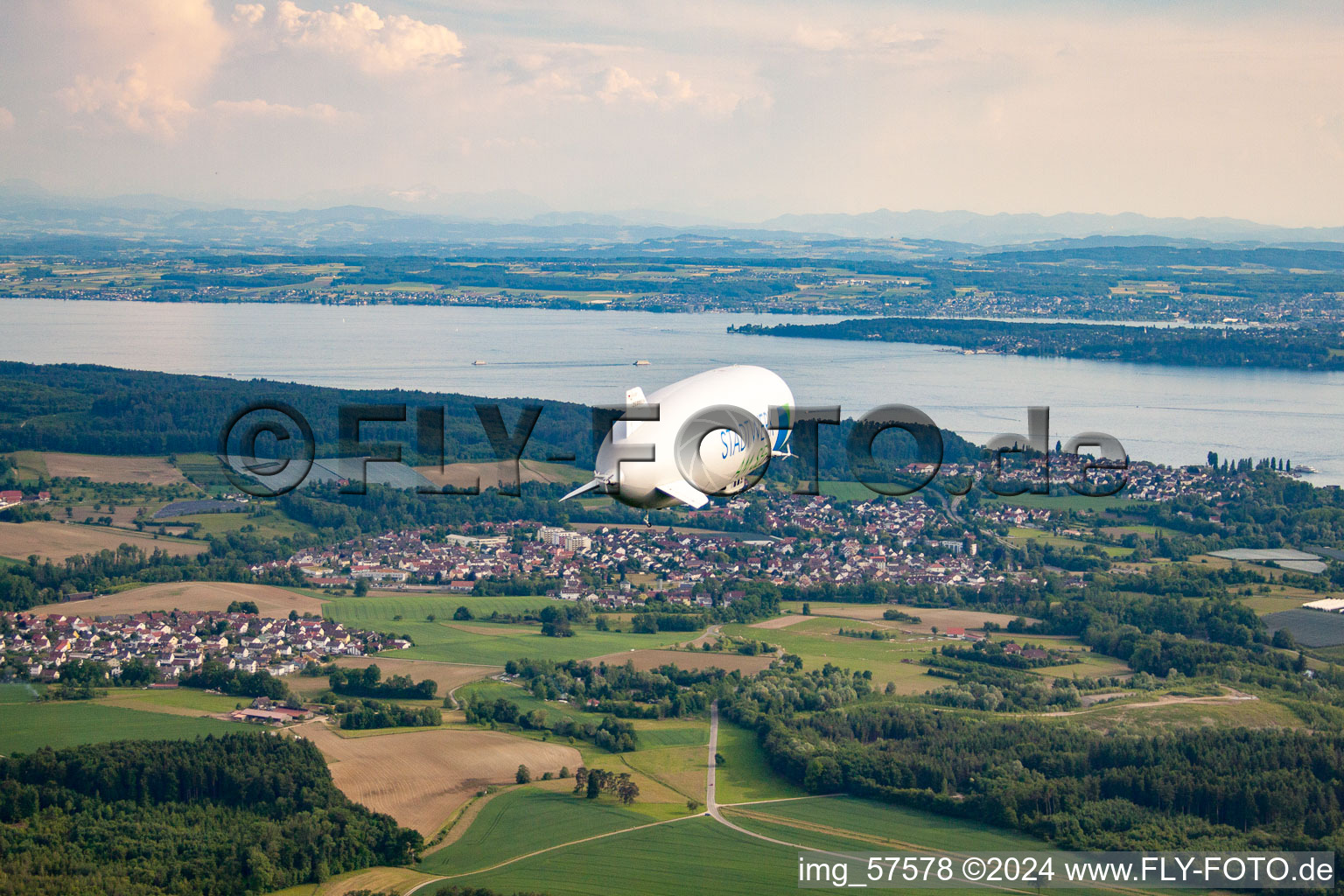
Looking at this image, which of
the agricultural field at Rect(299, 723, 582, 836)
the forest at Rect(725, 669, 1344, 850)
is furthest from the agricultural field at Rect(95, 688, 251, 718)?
the forest at Rect(725, 669, 1344, 850)

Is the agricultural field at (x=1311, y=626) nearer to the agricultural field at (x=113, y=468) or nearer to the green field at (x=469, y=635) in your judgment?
the green field at (x=469, y=635)

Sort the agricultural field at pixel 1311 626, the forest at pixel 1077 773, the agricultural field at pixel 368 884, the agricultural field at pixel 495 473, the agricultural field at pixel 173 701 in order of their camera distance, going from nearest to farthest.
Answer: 1. the agricultural field at pixel 368 884
2. the forest at pixel 1077 773
3. the agricultural field at pixel 173 701
4. the agricultural field at pixel 1311 626
5. the agricultural field at pixel 495 473

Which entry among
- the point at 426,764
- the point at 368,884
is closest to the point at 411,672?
the point at 426,764

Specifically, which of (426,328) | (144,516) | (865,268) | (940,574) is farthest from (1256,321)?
(144,516)

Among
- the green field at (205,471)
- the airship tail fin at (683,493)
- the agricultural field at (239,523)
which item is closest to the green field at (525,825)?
the airship tail fin at (683,493)

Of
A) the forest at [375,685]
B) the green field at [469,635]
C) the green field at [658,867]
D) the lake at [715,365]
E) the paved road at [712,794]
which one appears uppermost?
the lake at [715,365]
